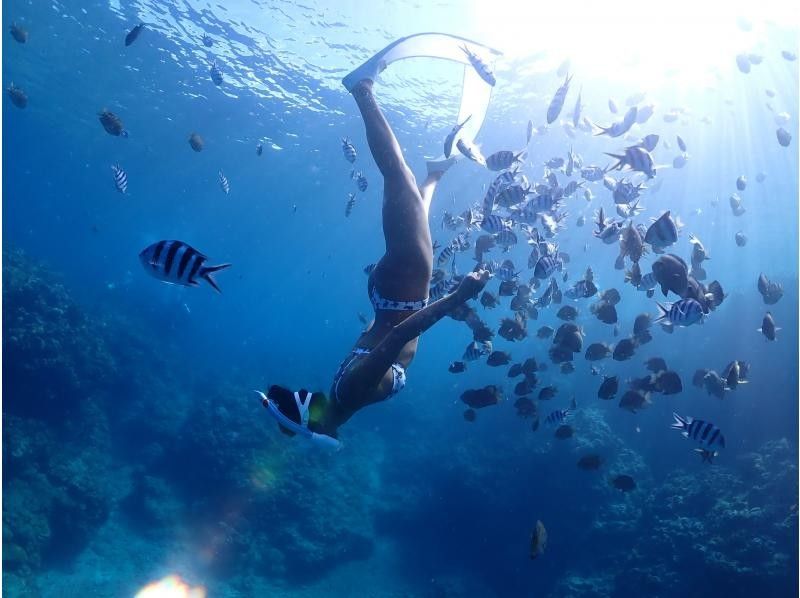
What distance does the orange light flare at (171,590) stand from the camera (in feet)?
40.5

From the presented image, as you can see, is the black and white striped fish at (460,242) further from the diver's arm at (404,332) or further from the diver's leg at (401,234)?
the diver's arm at (404,332)

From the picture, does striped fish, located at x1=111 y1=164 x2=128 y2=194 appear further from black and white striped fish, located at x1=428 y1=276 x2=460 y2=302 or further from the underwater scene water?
black and white striped fish, located at x1=428 y1=276 x2=460 y2=302

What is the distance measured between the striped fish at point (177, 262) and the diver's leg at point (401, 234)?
2143 mm

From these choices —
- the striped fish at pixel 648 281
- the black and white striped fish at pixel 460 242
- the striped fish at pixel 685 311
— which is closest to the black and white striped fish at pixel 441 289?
the black and white striped fish at pixel 460 242

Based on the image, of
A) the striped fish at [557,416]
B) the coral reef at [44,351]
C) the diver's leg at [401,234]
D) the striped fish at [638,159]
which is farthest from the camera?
the coral reef at [44,351]

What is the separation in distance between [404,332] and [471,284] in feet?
2.72

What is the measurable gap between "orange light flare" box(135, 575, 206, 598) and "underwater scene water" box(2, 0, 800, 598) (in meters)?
0.08

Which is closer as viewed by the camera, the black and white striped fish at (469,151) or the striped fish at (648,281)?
the black and white striped fish at (469,151)

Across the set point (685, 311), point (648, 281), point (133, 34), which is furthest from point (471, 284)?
point (133, 34)

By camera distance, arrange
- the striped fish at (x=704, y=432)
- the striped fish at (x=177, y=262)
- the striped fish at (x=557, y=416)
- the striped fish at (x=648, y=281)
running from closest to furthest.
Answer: the striped fish at (x=177, y=262) < the striped fish at (x=704, y=432) < the striped fish at (x=648, y=281) < the striped fish at (x=557, y=416)

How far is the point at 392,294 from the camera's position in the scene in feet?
19.2

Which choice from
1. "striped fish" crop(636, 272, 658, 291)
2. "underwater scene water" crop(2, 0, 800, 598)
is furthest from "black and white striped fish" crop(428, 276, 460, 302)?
"striped fish" crop(636, 272, 658, 291)

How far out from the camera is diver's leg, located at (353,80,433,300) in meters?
5.50

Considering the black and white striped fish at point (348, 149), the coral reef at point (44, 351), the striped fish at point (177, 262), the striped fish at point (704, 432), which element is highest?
the black and white striped fish at point (348, 149)
